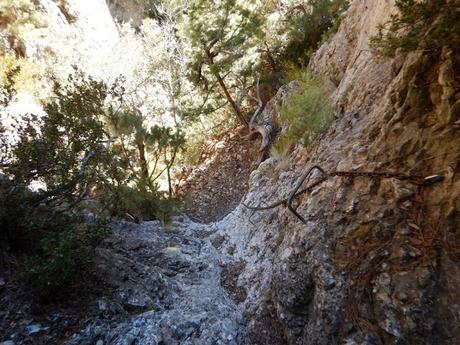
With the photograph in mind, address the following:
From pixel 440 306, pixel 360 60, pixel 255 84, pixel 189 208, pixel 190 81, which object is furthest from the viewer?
pixel 255 84

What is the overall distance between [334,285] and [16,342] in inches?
103

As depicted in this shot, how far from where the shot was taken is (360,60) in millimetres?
4516

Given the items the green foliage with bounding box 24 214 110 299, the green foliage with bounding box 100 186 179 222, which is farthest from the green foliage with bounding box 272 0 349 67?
the green foliage with bounding box 24 214 110 299

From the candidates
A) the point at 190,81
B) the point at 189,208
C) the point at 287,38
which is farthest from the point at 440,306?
the point at 287,38

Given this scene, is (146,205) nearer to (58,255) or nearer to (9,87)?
(9,87)

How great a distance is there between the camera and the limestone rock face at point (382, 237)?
1.80 meters

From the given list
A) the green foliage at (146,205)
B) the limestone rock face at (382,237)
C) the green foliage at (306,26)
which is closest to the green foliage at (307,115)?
the limestone rock face at (382,237)

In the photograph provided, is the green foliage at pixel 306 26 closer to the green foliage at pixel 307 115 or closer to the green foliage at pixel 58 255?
the green foliage at pixel 307 115

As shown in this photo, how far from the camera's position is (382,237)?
2117mm

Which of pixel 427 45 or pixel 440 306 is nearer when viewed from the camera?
pixel 440 306

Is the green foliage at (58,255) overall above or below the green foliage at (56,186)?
below

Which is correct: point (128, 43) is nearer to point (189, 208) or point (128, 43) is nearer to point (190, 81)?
point (190, 81)

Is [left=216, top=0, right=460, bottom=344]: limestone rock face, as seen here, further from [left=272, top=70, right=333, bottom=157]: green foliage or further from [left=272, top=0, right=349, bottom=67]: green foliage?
[left=272, top=0, right=349, bottom=67]: green foliage

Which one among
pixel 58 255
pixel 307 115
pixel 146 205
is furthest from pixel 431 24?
pixel 146 205
